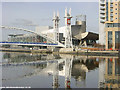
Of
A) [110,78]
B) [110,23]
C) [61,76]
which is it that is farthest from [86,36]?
[110,78]

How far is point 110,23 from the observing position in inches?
2768

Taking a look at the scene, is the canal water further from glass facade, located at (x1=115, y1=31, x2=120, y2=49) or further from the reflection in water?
glass facade, located at (x1=115, y1=31, x2=120, y2=49)

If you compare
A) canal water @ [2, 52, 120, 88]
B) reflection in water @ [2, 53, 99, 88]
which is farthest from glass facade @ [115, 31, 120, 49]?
canal water @ [2, 52, 120, 88]

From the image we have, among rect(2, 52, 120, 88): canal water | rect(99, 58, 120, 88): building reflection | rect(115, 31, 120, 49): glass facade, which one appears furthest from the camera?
rect(115, 31, 120, 49): glass facade

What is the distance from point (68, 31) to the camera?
2938 inches

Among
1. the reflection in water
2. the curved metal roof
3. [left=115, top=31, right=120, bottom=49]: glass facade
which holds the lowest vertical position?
the reflection in water

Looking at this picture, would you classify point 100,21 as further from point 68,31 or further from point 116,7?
point 68,31

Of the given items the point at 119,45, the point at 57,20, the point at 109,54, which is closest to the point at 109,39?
the point at 119,45

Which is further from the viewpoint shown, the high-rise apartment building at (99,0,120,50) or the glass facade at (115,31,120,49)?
the high-rise apartment building at (99,0,120,50)

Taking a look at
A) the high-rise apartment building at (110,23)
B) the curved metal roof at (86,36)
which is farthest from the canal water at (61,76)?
the curved metal roof at (86,36)

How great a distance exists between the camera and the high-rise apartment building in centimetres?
6914

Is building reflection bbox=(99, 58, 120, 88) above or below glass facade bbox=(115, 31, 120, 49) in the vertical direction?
below

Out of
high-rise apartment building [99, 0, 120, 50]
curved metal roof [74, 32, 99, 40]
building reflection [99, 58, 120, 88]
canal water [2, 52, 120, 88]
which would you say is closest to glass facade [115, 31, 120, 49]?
high-rise apartment building [99, 0, 120, 50]

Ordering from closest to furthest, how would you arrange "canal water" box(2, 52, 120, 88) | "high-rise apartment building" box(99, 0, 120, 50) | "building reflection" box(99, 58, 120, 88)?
"building reflection" box(99, 58, 120, 88) < "canal water" box(2, 52, 120, 88) < "high-rise apartment building" box(99, 0, 120, 50)
